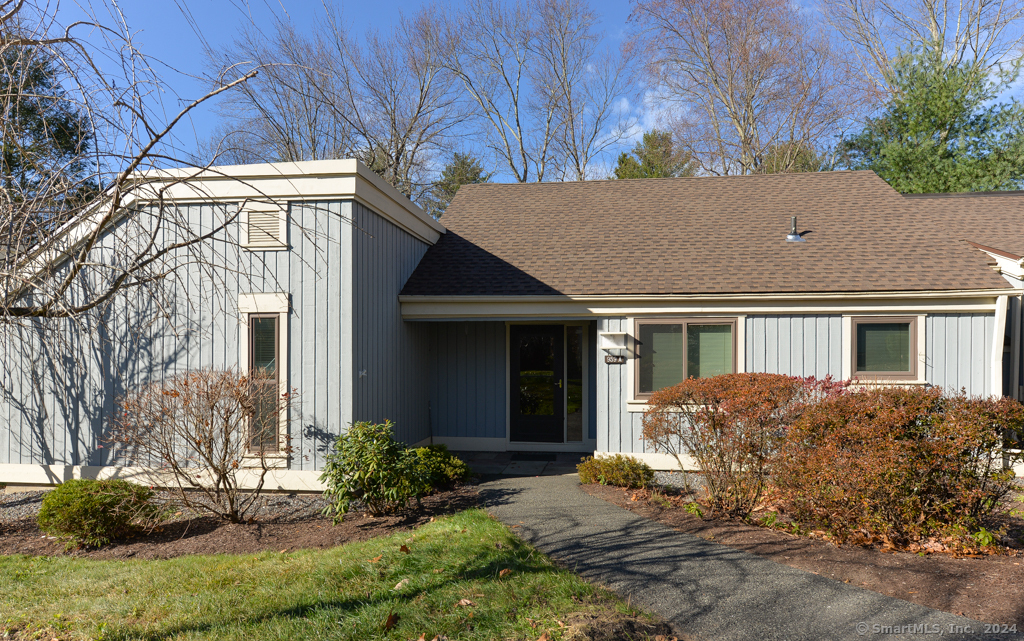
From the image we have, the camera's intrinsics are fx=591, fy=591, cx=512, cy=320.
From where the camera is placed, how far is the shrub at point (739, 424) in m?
5.89

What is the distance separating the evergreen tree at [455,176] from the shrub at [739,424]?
→ 69.3ft

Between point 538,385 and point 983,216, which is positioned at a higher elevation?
point 983,216

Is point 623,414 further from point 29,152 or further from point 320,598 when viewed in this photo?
point 29,152

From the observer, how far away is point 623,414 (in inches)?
352

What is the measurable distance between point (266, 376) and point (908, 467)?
6846 mm

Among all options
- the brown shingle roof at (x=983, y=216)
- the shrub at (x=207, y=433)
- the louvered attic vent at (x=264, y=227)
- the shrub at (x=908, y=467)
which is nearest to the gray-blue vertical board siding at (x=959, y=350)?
the brown shingle roof at (x=983, y=216)

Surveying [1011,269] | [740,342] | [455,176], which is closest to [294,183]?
Result: [740,342]

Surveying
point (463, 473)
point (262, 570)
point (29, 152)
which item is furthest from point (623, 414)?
point (29, 152)

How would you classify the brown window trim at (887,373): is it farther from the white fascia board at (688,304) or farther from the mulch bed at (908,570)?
the mulch bed at (908,570)

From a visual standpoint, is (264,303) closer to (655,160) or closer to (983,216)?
(983,216)

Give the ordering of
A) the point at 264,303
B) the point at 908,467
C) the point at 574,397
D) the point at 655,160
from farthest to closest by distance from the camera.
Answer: the point at 655,160 < the point at 574,397 < the point at 264,303 < the point at 908,467

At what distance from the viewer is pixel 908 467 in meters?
4.98

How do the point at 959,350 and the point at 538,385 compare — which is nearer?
the point at 959,350

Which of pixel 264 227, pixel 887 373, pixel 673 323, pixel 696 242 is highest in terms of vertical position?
pixel 696 242
